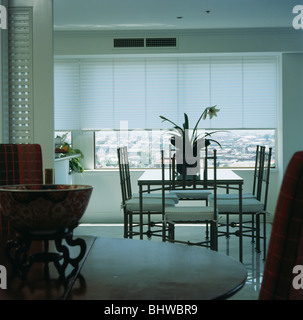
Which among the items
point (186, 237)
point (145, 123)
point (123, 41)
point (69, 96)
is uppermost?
point (123, 41)

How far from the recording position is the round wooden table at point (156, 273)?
87 cm

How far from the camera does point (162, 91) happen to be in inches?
252

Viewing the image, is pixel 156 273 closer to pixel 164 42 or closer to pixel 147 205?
pixel 147 205

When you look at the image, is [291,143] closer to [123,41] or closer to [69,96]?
[123,41]

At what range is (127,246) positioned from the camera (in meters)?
1.33

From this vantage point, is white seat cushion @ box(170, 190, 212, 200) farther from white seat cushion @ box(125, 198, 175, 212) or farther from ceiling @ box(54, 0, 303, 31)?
ceiling @ box(54, 0, 303, 31)

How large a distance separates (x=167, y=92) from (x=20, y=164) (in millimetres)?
4687

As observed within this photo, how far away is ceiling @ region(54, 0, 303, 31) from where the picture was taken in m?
5.01

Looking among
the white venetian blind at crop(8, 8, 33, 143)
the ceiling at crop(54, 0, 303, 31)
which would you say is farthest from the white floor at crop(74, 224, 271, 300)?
the ceiling at crop(54, 0, 303, 31)

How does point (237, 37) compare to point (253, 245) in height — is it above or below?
above

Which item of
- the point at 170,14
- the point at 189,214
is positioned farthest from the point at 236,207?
the point at 170,14

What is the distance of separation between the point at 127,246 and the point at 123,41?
204 inches
